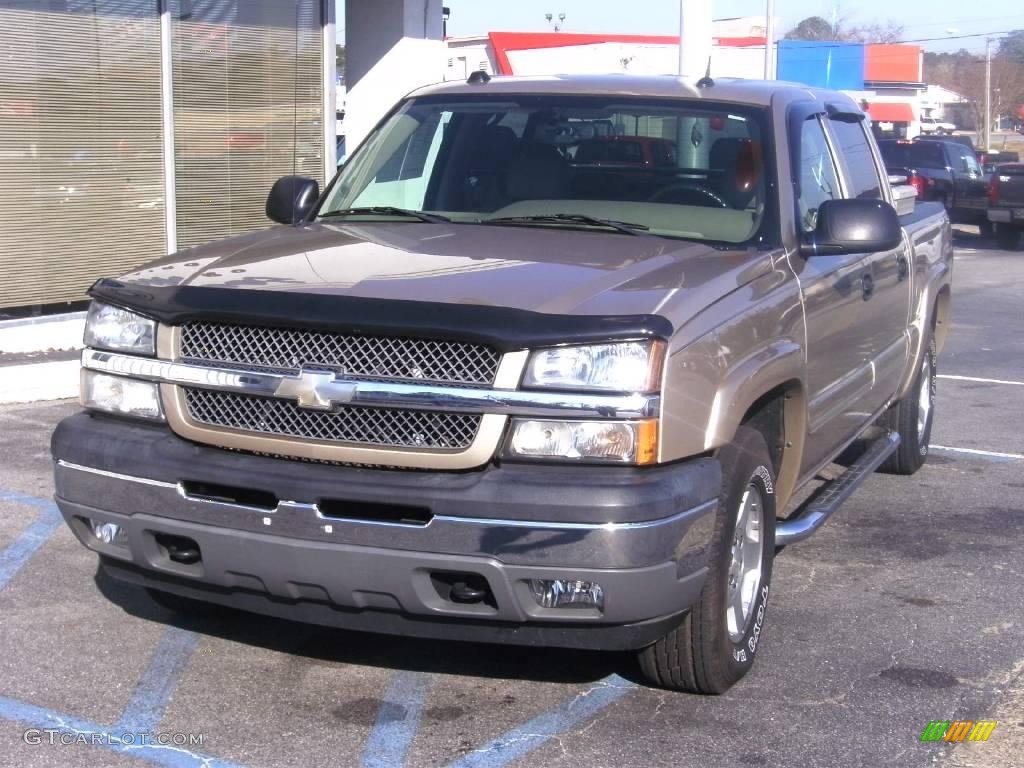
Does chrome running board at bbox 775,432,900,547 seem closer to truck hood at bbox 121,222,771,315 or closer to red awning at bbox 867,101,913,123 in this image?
truck hood at bbox 121,222,771,315

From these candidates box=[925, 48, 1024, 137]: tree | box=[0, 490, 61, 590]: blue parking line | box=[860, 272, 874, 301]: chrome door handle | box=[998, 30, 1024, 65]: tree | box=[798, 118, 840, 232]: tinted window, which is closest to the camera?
box=[798, 118, 840, 232]: tinted window

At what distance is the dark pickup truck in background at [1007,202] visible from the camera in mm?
23609

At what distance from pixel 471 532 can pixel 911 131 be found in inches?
2877

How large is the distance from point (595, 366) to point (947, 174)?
23794mm

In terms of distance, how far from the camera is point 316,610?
4.09 meters

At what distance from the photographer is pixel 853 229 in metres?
4.96

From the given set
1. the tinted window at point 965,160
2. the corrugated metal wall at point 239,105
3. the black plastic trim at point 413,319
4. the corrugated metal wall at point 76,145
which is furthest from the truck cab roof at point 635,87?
the tinted window at point 965,160

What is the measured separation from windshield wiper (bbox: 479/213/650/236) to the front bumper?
120 cm

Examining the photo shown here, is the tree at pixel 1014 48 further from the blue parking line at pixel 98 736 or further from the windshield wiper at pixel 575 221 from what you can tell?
the blue parking line at pixel 98 736

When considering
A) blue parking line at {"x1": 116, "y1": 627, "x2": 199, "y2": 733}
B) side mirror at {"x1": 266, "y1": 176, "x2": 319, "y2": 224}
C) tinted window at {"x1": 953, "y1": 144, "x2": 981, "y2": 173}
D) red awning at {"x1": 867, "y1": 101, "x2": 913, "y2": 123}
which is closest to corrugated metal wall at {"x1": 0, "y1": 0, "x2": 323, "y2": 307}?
side mirror at {"x1": 266, "y1": 176, "x2": 319, "y2": 224}

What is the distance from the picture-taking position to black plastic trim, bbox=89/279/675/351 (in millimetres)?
3799

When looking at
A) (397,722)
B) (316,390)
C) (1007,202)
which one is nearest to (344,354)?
(316,390)

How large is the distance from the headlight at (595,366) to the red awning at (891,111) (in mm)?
66596

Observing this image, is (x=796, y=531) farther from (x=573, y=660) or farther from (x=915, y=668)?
(x=573, y=660)
